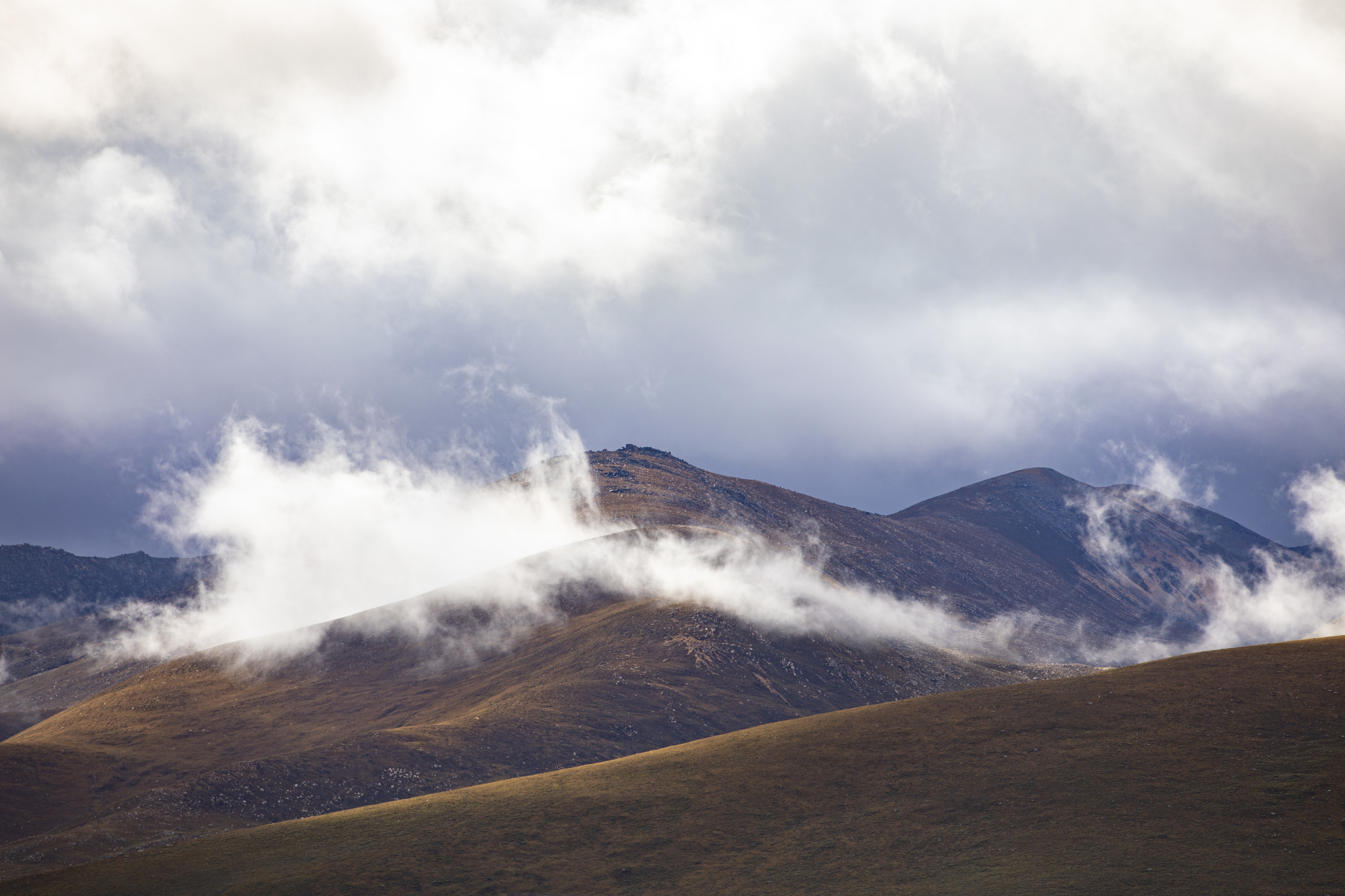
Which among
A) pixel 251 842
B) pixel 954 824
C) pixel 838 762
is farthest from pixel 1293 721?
pixel 251 842

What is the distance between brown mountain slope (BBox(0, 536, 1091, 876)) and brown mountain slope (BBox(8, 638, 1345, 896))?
3187 centimetres

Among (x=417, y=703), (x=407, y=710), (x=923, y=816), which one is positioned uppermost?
→ (x=417, y=703)

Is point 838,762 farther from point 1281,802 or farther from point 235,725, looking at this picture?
point 235,725

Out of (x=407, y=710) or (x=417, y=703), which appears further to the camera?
(x=417, y=703)

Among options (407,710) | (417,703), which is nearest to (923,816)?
(407,710)

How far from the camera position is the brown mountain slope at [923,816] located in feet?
162

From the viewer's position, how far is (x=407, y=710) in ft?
452

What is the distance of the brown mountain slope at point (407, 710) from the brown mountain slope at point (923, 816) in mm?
31866

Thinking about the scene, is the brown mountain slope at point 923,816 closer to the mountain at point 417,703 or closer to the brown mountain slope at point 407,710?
the mountain at point 417,703

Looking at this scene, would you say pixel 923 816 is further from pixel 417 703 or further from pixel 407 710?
pixel 417 703

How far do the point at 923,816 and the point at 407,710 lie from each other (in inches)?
3896

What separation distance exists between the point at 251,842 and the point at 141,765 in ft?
221

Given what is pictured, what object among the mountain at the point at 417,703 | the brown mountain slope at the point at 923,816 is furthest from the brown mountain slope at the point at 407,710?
the brown mountain slope at the point at 923,816

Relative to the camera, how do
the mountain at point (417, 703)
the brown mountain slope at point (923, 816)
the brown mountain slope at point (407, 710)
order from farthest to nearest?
the mountain at point (417, 703) < the brown mountain slope at point (407, 710) < the brown mountain slope at point (923, 816)
